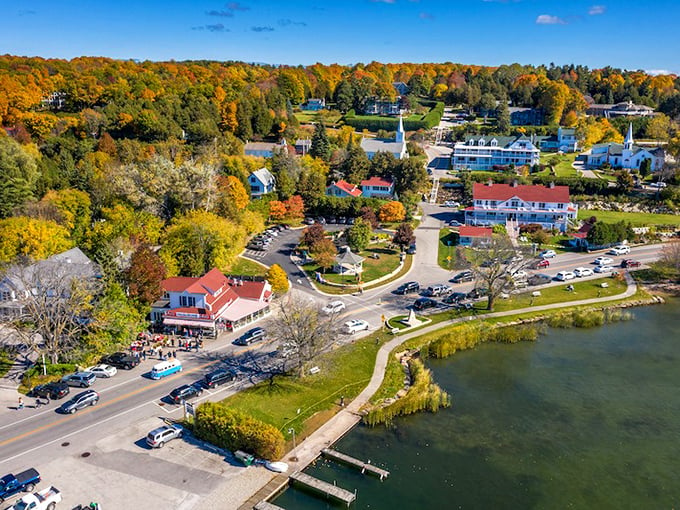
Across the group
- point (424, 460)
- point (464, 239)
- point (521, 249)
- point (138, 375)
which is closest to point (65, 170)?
point (138, 375)

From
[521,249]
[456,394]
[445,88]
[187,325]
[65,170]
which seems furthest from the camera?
[445,88]

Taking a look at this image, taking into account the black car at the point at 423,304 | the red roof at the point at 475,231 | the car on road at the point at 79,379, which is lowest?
the car on road at the point at 79,379

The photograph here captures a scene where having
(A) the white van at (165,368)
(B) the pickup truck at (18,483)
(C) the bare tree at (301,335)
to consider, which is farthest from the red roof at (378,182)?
(B) the pickup truck at (18,483)

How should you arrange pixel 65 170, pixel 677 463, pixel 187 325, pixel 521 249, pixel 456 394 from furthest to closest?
pixel 65 170 < pixel 521 249 < pixel 187 325 < pixel 456 394 < pixel 677 463

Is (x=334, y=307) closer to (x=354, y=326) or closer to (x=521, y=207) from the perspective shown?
(x=354, y=326)

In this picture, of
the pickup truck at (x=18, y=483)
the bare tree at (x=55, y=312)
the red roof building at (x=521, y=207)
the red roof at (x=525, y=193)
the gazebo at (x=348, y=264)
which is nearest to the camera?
the pickup truck at (x=18, y=483)

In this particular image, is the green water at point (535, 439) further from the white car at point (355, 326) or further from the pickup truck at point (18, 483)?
the pickup truck at point (18, 483)

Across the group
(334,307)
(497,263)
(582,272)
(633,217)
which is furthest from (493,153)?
(334,307)

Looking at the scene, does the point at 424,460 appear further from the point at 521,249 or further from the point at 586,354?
the point at 521,249
